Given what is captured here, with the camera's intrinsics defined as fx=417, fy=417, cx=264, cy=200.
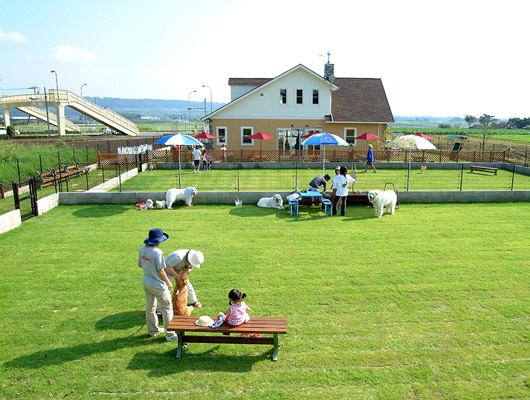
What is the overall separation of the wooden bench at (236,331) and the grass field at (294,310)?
251mm

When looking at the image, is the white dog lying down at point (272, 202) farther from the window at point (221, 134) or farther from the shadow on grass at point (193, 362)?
the window at point (221, 134)

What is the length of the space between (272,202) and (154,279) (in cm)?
973

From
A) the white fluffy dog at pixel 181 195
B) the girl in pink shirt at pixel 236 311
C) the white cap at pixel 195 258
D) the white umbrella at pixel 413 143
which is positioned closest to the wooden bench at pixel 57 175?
the white fluffy dog at pixel 181 195

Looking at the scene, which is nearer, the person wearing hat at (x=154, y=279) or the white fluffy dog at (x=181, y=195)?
the person wearing hat at (x=154, y=279)

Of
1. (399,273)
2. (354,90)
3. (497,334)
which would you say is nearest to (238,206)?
(399,273)

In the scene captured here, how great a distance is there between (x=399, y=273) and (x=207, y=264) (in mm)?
4447

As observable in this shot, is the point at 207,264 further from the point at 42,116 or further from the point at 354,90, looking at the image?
the point at 42,116

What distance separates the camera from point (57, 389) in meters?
5.52

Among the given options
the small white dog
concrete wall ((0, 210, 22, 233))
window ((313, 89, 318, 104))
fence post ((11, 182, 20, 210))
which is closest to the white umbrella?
the small white dog

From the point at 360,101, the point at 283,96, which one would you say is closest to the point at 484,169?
the point at 360,101

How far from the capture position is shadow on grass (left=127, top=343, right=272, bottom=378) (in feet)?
19.5

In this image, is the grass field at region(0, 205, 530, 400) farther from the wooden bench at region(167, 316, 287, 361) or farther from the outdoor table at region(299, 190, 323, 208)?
the outdoor table at region(299, 190, 323, 208)

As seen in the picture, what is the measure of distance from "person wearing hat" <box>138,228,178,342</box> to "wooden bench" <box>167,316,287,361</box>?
0.43m

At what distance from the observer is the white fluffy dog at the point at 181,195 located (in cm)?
1602
